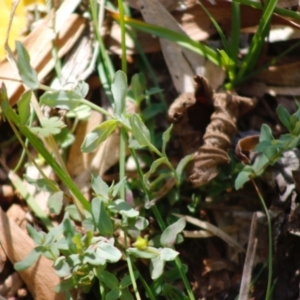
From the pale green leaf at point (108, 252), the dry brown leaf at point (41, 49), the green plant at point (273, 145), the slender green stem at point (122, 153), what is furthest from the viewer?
the dry brown leaf at point (41, 49)

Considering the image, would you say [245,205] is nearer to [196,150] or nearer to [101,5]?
Answer: [196,150]

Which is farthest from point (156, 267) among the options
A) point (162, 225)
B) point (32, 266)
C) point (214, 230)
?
point (32, 266)

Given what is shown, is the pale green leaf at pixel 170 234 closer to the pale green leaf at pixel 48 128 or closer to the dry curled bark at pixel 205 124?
the dry curled bark at pixel 205 124

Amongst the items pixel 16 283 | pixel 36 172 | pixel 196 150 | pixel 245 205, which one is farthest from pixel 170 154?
pixel 16 283

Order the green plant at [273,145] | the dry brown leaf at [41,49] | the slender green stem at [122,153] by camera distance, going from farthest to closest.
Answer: the dry brown leaf at [41,49] < the slender green stem at [122,153] < the green plant at [273,145]

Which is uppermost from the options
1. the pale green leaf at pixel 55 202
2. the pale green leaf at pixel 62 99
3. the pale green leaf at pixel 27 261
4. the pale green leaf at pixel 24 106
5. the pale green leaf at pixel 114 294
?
the pale green leaf at pixel 24 106

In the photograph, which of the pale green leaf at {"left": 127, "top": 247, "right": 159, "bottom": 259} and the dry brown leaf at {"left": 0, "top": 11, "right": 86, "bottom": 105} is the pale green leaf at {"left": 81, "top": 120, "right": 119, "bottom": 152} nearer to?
the pale green leaf at {"left": 127, "top": 247, "right": 159, "bottom": 259}

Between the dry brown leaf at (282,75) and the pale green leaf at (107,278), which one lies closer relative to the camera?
the pale green leaf at (107,278)

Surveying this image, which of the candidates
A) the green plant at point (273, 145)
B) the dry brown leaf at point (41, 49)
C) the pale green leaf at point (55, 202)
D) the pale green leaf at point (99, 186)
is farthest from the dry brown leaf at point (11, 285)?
the green plant at point (273, 145)
